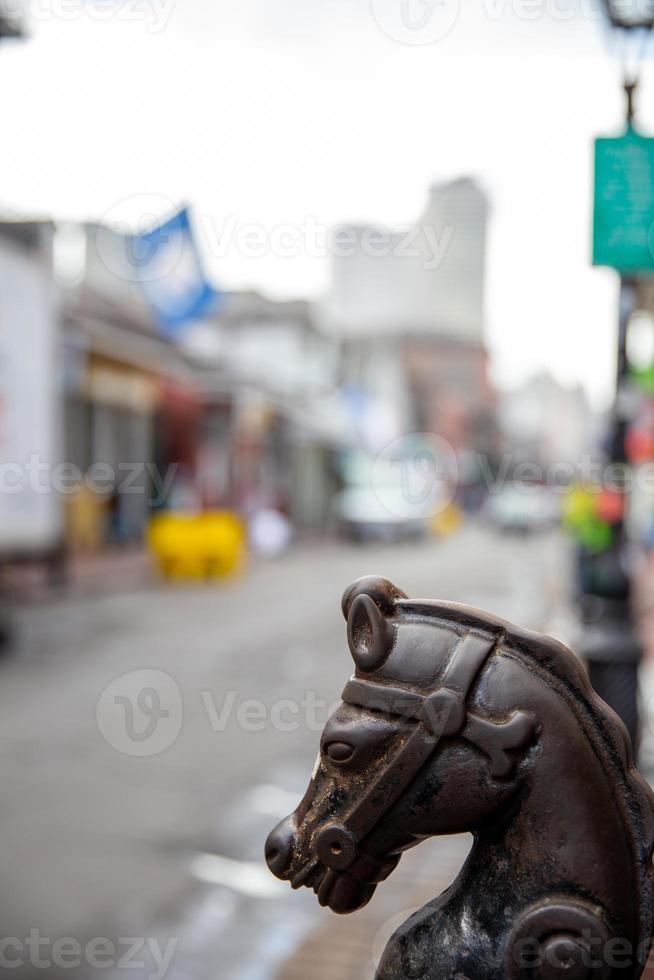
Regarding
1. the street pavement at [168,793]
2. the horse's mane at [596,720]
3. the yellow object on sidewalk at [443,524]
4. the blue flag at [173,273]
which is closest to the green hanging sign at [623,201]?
the horse's mane at [596,720]

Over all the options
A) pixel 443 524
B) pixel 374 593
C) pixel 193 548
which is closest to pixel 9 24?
pixel 374 593

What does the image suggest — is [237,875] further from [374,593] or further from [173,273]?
[173,273]

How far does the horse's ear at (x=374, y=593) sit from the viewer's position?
1.22m

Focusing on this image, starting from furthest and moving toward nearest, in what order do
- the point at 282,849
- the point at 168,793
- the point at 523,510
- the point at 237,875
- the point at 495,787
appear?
the point at 523,510
the point at 168,793
the point at 237,875
the point at 282,849
the point at 495,787

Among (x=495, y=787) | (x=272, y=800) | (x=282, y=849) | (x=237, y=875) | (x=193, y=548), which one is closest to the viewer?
(x=495, y=787)

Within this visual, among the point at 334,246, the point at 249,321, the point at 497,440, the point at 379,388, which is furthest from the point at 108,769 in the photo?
the point at 497,440

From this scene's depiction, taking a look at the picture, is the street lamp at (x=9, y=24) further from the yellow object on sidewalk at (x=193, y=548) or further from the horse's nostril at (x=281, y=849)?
the yellow object on sidewalk at (x=193, y=548)

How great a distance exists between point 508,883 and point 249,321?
31.8 m

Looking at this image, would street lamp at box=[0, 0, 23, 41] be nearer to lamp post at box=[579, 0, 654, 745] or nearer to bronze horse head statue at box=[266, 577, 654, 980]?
lamp post at box=[579, 0, 654, 745]

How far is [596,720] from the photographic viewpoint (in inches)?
47.8

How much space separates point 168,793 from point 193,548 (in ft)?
33.0

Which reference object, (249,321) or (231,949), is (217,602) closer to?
(231,949)

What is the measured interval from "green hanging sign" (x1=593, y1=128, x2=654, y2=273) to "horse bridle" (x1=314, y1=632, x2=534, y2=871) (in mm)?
1984

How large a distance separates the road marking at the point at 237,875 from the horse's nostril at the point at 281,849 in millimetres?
3041
